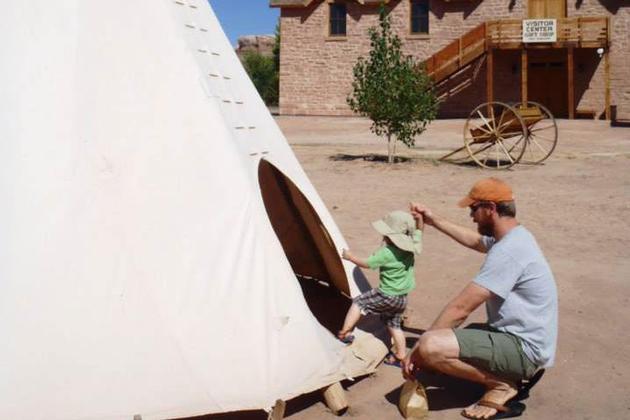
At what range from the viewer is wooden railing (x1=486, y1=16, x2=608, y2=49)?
25.1m

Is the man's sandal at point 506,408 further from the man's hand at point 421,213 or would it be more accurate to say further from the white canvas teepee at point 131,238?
the man's hand at point 421,213

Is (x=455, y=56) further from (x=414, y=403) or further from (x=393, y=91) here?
(x=414, y=403)

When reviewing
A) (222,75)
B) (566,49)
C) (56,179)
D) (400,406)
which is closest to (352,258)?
(400,406)

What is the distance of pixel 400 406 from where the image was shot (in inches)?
154

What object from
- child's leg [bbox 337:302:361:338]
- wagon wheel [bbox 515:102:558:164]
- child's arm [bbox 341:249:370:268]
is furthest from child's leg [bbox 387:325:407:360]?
wagon wheel [bbox 515:102:558:164]

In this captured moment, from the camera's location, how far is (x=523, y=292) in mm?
3744

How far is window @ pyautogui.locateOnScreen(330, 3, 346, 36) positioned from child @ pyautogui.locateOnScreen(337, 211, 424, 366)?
84.3 feet

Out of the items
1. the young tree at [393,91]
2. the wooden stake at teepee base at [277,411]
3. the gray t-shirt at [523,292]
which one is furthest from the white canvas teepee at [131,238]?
the young tree at [393,91]

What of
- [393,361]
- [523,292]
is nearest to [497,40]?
[393,361]

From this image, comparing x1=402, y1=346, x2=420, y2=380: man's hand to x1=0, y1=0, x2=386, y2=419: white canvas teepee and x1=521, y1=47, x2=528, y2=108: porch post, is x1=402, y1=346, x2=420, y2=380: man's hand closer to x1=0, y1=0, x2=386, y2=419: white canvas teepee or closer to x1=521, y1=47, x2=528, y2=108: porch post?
x1=0, y1=0, x2=386, y2=419: white canvas teepee

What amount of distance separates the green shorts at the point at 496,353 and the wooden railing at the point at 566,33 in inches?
912

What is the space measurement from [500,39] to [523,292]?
23.2m

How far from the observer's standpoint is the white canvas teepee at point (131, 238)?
11.3 ft

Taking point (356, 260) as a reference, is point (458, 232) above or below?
above
